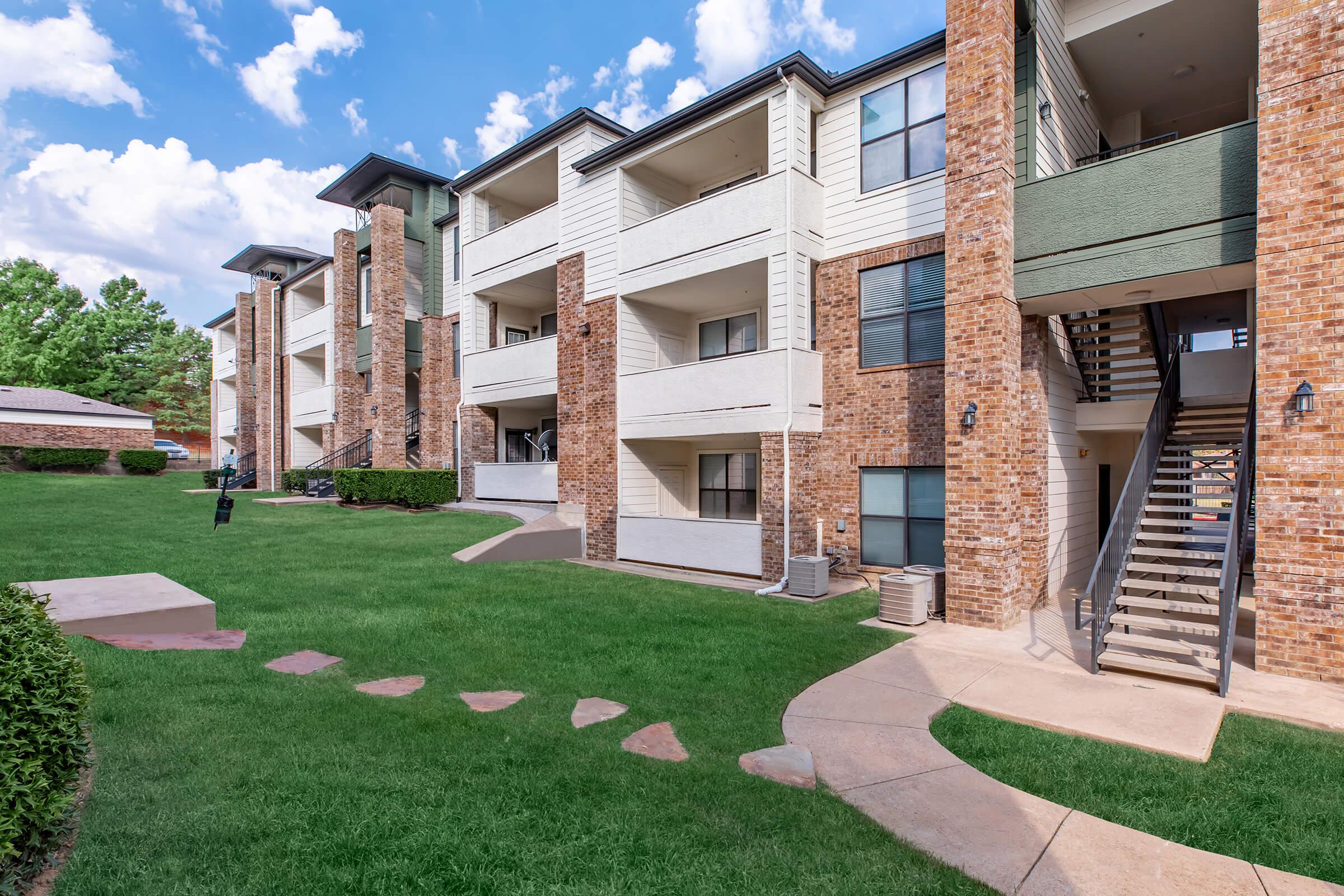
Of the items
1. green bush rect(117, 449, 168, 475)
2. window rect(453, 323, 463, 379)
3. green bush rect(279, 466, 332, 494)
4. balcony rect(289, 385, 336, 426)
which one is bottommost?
green bush rect(279, 466, 332, 494)

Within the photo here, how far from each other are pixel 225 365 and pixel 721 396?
3567 cm

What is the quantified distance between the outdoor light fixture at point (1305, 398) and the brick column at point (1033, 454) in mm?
3240

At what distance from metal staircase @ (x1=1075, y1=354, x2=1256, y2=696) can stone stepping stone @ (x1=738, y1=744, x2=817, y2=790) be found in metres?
3.92

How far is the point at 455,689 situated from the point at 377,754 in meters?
1.47

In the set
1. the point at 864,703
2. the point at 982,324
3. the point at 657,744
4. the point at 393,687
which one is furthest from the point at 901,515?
the point at 393,687

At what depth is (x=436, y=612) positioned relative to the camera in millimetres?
8828

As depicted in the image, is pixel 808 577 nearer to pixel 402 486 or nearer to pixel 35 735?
pixel 35 735

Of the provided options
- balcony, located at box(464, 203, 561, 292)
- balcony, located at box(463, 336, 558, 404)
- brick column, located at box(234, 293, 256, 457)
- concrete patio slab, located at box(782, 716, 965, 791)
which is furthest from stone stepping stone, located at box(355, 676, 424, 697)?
brick column, located at box(234, 293, 256, 457)

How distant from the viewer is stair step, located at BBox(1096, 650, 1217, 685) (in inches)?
260

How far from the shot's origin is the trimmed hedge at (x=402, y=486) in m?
19.9

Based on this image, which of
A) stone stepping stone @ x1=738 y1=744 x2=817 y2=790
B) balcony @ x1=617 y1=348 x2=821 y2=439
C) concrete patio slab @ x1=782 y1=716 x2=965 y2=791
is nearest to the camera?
stone stepping stone @ x1=738 y1=744 x2=817 y2=790

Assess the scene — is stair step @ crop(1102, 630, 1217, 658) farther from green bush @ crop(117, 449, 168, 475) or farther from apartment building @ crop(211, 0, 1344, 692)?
green bush @ crop(117, 449, 168, 475)

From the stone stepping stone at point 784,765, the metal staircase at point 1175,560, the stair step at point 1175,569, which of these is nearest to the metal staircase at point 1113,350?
the metal staircase at point 1175,560

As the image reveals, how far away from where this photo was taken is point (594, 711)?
5.63m
